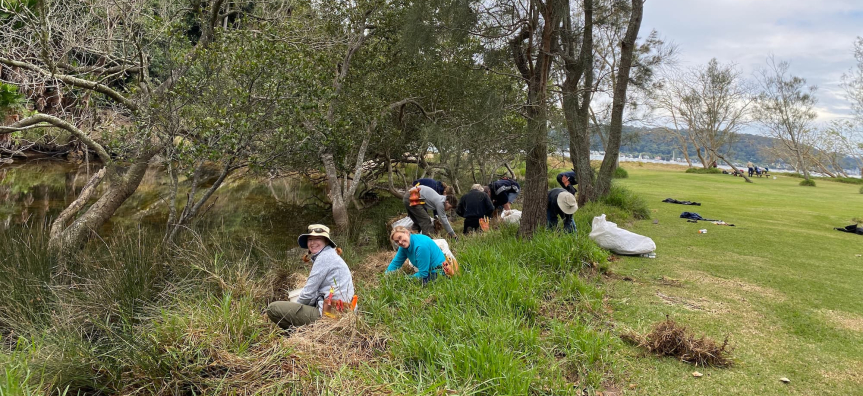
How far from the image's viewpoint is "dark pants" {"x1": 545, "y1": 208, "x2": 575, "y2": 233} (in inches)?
292

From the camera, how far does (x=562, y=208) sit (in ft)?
24.5

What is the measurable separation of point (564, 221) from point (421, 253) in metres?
3.38

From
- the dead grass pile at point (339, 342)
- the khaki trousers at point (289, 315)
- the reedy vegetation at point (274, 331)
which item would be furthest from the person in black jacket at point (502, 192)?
the dead grass pile at point (339, 342)

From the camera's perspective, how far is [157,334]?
3475 mm

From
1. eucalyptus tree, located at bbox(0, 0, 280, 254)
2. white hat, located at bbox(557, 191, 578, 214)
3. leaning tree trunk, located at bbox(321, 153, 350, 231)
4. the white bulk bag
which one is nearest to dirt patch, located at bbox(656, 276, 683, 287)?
the white bulk bag

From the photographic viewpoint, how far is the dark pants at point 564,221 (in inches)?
292

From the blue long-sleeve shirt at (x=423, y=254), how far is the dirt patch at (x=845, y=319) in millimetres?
3675

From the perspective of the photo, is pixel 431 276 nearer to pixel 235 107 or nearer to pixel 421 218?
pixel 421 218

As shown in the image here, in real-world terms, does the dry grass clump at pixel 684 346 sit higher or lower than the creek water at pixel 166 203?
higher

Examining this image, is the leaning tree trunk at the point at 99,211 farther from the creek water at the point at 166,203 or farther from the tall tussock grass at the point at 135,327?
the tall tussock grass at the point at 135,327

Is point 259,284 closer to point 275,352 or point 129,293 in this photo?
point 129,293

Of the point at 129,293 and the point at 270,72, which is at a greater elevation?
the point at 270,72

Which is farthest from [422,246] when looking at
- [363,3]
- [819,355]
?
[363,3]

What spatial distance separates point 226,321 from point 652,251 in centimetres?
567
